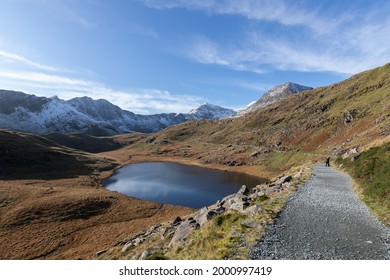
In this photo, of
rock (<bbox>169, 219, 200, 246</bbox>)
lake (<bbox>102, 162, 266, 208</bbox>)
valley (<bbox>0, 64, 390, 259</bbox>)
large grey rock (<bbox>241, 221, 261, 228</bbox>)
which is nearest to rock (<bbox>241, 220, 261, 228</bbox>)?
large grey rock (<bbox>241, 221, 261, 228</bbox>)

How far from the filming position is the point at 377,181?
23484 mm

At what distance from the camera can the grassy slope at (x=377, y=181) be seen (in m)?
18.9

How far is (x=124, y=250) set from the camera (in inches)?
987

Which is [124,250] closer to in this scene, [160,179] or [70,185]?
[70,185]

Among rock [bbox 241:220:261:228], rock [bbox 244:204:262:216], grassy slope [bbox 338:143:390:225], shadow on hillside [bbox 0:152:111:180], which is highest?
grassy slope [bbox 338:143:390:225]

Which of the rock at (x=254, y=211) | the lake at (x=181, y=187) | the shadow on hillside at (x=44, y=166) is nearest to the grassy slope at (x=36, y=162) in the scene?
the shadow on hillside at (x=44, y=166)

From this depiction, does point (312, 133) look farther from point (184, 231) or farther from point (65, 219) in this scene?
point (184, 231)

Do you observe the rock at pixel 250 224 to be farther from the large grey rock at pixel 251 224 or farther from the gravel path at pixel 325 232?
the gravel path at pixel 325 232

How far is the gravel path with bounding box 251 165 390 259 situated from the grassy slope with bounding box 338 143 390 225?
84 centimetres

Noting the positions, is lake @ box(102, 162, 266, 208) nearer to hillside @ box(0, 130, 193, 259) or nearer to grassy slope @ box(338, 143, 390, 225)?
hillside @ box(0, 130, 193, 259)

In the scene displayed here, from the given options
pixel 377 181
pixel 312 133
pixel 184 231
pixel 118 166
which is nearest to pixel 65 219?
pixel 184 231

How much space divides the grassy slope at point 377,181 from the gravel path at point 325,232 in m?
0.84

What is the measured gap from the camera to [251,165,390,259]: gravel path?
11930 mm
